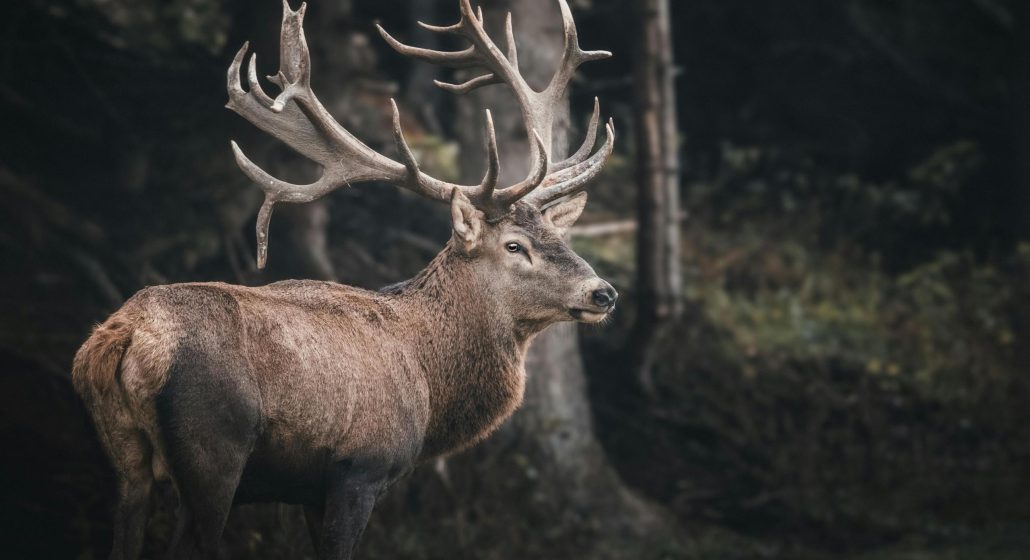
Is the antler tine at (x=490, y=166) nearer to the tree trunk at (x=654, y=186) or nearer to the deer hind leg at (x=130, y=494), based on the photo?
the deer hind leg at (x=130, y=494)

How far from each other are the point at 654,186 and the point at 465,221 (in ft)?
15.6

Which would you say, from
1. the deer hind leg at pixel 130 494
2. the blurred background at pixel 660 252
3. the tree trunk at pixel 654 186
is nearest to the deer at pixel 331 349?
the deer hind leg at pixel 130 494

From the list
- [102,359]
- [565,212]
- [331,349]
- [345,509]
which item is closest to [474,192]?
[565,212]

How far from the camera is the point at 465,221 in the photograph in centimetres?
570

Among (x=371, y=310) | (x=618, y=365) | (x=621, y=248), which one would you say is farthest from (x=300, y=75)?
(x=621, y=248)

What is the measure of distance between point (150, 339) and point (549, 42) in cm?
512

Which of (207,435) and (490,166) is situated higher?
(490,166)

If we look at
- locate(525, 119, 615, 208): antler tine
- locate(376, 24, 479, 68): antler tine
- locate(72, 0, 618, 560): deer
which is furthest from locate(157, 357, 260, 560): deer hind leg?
locate(376, 24, 479, 68): antler tine

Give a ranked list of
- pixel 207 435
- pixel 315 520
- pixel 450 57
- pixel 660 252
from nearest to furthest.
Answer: pixel 207 435 < pixel 315 520 < pixel 450 57 < pixel 660 252

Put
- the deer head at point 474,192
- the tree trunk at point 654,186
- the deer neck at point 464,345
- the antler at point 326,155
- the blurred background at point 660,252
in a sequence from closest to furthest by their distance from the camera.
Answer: the antler at point 326,155, the deer head at point 474,192, the deer neck at point 464,345, the blurred background at point 660,252, the tree trunk at point 654,186

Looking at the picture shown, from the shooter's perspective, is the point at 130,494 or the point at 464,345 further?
the point at 464,345

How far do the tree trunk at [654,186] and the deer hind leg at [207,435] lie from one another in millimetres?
6156

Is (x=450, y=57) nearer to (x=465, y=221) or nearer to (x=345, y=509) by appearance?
(x=465, y=221)

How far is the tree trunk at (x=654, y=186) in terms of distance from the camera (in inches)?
399
